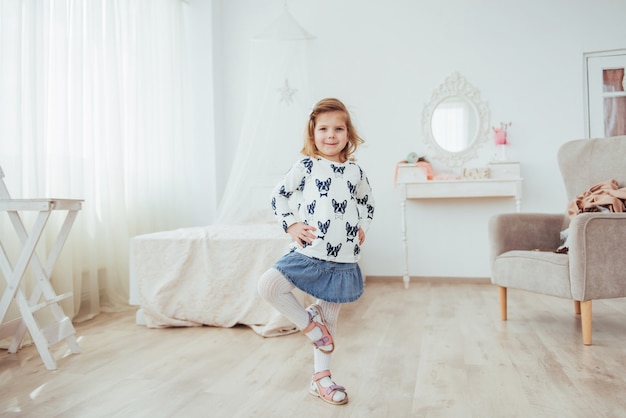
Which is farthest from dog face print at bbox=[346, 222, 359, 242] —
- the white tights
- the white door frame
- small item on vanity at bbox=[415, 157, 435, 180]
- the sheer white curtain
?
the white door frame

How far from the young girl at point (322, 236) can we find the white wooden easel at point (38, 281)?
1088 millimetres

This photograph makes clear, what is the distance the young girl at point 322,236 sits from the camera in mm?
1682

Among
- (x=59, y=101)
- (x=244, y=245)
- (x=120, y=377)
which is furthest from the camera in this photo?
(x=59, y=101)

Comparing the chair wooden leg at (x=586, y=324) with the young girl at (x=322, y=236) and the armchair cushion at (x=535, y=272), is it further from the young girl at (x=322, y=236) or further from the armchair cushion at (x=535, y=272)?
the young girl at (x=322, y=236)

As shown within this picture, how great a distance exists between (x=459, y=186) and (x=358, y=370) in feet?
7.61

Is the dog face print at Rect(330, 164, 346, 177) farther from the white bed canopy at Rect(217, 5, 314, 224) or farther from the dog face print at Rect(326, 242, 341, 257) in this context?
the white bed canopy at Rect(217, 5, 314, 224)

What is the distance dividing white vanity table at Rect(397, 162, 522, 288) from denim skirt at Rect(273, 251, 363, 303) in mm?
2492

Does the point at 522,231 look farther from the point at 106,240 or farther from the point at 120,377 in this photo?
the point at 106,240

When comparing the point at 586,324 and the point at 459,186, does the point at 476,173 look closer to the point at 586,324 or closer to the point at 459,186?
the point at 459,186

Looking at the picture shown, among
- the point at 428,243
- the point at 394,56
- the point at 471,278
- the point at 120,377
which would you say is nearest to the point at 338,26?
the point at 394,56

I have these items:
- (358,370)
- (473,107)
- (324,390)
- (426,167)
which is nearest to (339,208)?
(324,390)

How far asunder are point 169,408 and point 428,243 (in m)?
3.11

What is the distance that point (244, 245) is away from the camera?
2836 mm

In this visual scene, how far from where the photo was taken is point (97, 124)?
135 inches
